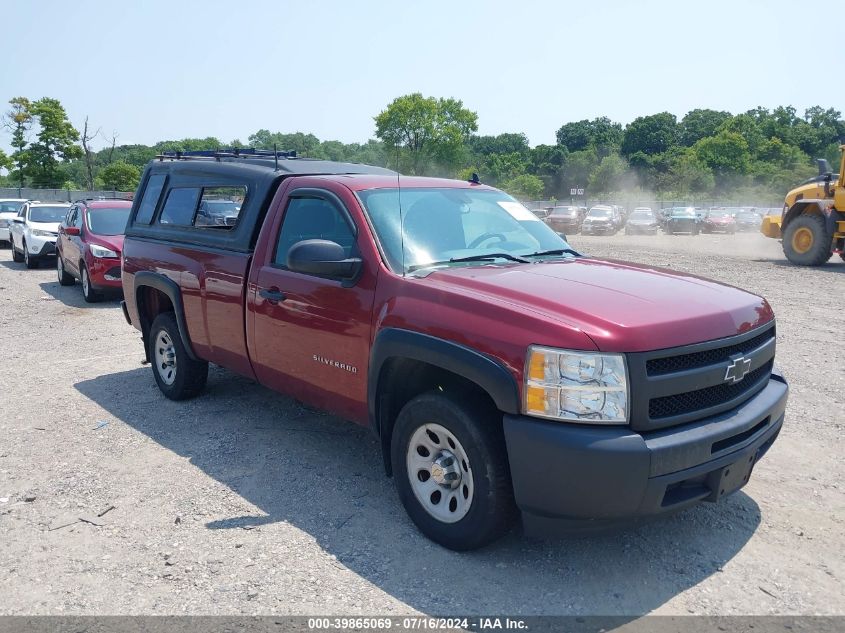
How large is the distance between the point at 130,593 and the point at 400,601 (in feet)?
4.16

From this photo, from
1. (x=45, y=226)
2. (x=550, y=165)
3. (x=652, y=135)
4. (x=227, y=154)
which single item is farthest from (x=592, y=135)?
(x=227, y=154)

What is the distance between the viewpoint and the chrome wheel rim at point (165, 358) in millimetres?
6199

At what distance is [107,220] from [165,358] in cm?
748

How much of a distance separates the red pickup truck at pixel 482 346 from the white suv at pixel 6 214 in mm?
20046

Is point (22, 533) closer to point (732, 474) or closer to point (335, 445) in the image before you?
point (335, 445)

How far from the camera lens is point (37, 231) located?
16859 millimetres

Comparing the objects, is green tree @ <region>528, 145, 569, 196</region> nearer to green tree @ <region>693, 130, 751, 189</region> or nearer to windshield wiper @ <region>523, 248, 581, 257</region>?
green tree @ <region>693, 130, 751, 189</region>

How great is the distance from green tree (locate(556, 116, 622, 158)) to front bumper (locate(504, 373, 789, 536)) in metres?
124

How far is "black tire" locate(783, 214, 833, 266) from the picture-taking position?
17.1 metres

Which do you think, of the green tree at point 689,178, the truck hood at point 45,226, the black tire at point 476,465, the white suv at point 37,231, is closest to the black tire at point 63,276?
the white suv at point 37,231

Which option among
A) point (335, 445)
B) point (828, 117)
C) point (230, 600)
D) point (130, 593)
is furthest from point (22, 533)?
point (828, 117)

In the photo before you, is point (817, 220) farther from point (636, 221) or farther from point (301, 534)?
point (636, 221)

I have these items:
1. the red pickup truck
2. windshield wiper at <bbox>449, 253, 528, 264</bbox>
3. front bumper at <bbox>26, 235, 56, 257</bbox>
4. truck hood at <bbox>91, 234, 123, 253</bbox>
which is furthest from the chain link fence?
windshield wiper at <bbox>449, 253, 528, 264</bbox>

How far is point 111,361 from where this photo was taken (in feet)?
25.7
